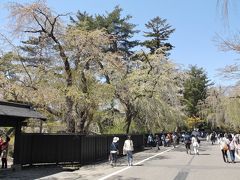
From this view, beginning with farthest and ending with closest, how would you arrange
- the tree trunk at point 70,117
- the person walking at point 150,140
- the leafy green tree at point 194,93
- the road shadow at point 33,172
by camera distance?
1. the leafy green tree at point 194,93
2. the person walking at point 150,140
3. the tree trunk at point 70,117
4. the road shadow at point 33,172

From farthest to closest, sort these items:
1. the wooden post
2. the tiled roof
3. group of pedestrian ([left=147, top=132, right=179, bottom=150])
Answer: group of pedestrian ([left=147, top=132, right=179, bottom=150])
the wooden post
the tiled roof

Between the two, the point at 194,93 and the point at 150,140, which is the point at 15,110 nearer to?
the point at 150,140

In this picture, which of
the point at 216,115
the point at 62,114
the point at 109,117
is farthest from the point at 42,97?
the point at 216,115

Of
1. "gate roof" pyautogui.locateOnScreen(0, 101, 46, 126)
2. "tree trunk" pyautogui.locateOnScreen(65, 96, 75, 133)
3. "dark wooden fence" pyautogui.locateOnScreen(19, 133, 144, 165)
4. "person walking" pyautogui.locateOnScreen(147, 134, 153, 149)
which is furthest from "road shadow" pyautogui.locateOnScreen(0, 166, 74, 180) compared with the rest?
"person walking" pyautogui.locateOnScreen(147, 134, 153, 149)

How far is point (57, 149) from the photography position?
19.8 m

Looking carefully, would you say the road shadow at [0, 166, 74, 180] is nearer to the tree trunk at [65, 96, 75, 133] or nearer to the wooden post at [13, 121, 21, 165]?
the wooden post at [13, 121, 21, 165]

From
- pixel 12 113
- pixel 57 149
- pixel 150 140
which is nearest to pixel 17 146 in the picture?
pixel 12 113

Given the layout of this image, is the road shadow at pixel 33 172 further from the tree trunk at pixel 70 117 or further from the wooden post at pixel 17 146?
the tree trunk at pixel 70 117

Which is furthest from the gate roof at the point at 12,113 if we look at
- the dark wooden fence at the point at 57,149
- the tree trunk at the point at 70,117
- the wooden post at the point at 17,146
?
the tree trunk at the point at 70,117

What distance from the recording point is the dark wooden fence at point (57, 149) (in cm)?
1836

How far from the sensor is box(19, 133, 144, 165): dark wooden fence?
18.4m

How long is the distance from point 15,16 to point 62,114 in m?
6.59

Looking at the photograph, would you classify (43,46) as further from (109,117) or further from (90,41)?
(109,117)

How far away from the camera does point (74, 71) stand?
22.4 meters
